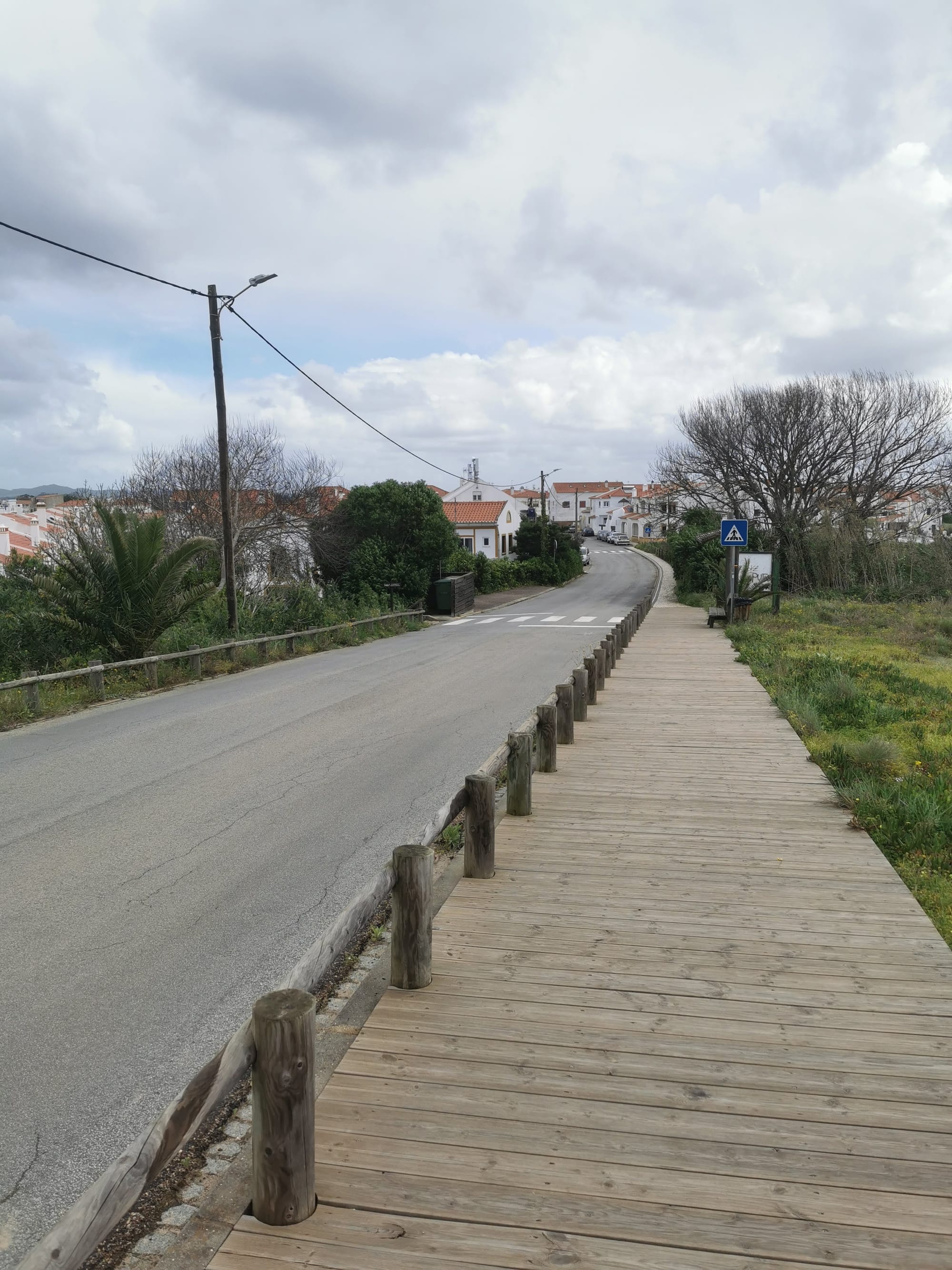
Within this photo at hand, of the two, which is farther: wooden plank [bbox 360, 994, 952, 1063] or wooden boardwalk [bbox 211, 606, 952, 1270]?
wooden plank [bbox 360, 994, 952, 1063]

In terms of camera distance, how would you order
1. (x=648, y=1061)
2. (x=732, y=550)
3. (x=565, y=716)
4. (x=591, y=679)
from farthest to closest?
(x=732, y=550)
(x=591, y=679)
(x=565, y=716)
(x=648, y=1061)

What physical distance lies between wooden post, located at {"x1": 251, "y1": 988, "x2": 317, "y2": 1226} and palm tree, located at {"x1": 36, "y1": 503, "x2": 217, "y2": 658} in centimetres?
1415

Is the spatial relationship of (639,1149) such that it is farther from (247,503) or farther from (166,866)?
(247,503)

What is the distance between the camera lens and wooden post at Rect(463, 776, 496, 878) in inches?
221

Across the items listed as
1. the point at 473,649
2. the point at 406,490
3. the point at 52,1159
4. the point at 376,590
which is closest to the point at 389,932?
the point at 52,1159

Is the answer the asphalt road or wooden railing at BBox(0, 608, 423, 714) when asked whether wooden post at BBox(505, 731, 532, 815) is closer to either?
the asphalt road

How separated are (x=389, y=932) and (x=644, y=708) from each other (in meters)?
7.41

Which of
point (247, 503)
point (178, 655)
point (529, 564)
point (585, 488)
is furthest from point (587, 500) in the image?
point (178, 655)

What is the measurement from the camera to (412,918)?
4.21 meters

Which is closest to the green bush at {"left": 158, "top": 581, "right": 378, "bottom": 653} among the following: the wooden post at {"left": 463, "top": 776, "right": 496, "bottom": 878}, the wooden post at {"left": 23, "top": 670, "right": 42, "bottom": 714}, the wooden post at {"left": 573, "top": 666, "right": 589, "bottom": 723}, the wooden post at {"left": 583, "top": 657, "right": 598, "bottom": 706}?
the wooden post at {"left": 23, "top": 670, "right": 42, "bottom": 714}

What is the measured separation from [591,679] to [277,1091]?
1024 centimetres

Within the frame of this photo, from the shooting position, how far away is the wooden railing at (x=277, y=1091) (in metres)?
2.18

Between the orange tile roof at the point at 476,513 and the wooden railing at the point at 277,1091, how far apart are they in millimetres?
79675

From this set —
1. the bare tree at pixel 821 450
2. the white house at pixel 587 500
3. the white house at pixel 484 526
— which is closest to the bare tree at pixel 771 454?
the bare tree at pixel 821 450
